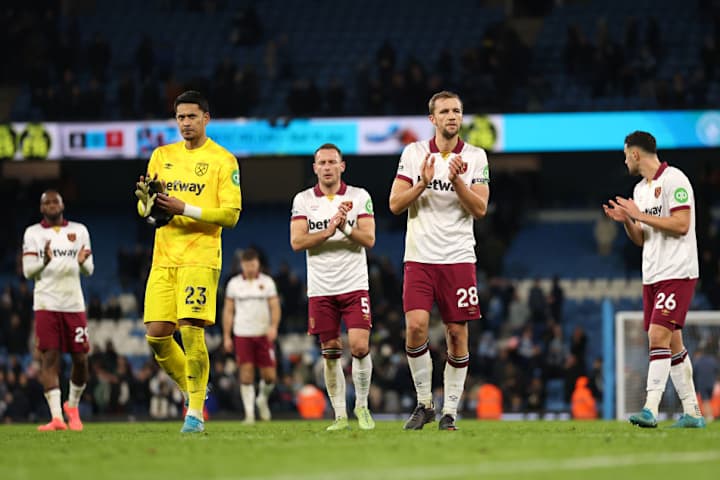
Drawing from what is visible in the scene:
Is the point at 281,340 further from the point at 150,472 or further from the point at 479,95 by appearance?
the point at 150,472

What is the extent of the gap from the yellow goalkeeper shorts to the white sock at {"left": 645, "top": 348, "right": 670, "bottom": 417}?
3.57 m

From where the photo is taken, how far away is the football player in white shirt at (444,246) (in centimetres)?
1002

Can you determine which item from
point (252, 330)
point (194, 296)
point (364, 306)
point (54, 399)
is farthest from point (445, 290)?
point (252, 330)

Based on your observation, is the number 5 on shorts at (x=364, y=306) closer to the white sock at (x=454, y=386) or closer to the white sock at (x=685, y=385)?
the white sock at (x=454, y=386)

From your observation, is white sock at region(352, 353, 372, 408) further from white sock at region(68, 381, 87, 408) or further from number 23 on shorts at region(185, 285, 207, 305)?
white sock at region(68, 381, 87, 408)

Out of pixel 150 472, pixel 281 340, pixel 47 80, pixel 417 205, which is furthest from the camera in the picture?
pixel 47 80

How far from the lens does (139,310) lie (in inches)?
1081

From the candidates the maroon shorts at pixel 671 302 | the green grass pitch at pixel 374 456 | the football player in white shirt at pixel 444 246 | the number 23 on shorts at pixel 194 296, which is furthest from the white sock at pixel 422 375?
the maroon shorts at pixel 671 302

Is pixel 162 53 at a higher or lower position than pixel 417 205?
higher

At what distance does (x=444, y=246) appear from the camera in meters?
10.1

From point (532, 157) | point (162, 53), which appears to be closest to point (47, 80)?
point (162, 53)

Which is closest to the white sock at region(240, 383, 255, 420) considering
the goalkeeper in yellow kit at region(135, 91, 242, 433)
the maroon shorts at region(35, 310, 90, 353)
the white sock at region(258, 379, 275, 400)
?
the white sock at region(258, 379, 275, 400)

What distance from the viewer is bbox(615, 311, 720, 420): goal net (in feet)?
60.5

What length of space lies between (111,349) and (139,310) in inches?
143
